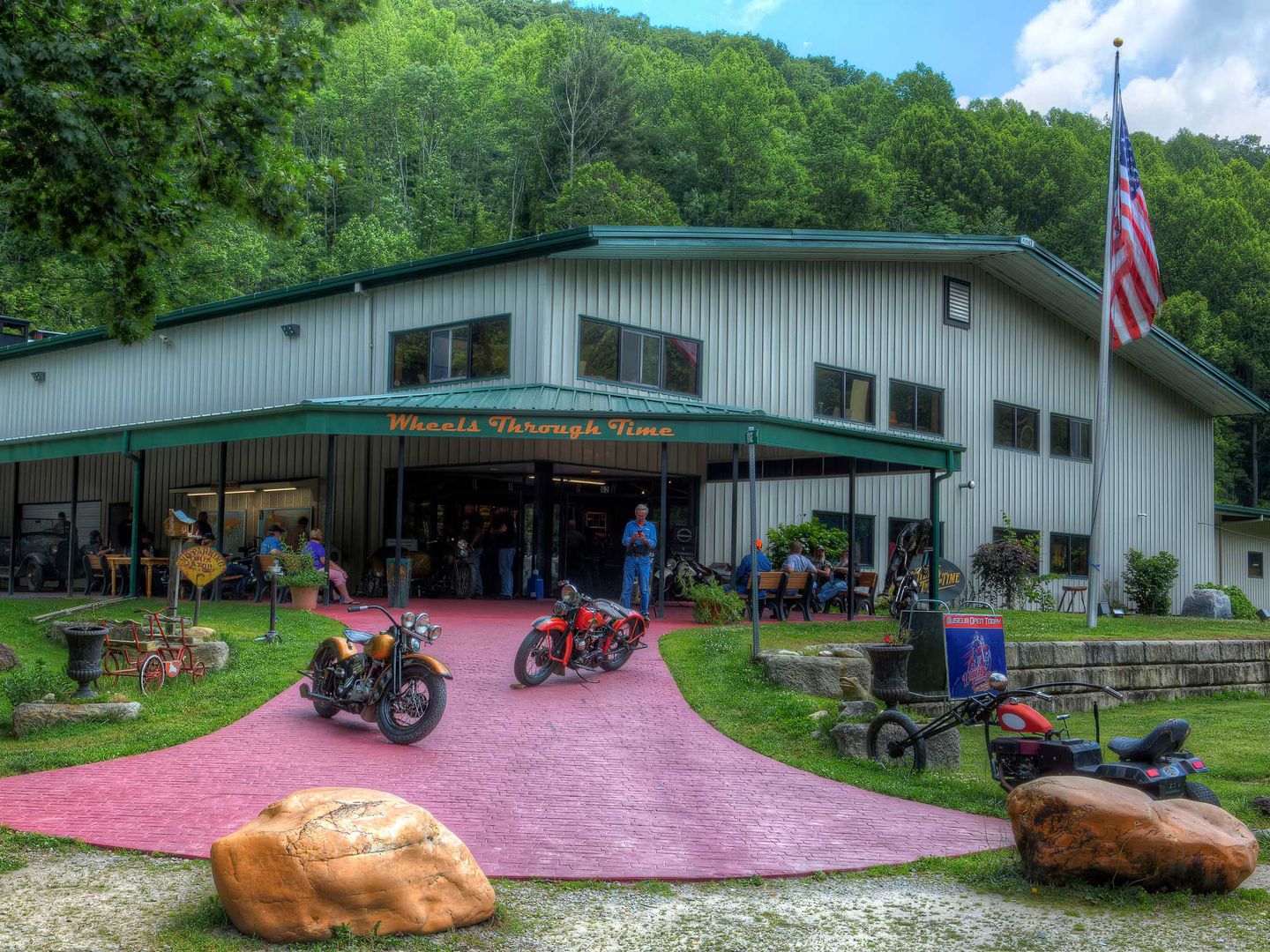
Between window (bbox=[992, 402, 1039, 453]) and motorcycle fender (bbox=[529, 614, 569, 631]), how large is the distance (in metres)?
17.3

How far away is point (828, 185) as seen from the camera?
175ft

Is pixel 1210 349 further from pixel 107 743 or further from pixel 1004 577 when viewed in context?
pixel 107 743

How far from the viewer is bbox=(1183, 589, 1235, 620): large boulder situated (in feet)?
96.7

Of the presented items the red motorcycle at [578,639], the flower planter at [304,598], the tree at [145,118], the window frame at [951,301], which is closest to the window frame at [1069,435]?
the window frame at [951,301]

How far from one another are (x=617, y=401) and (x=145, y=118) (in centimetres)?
897

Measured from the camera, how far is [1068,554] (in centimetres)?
2934

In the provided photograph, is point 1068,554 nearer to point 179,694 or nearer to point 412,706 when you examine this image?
point 412,706

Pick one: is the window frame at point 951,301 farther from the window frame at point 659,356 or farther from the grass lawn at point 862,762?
the grass lawn at point 862,762

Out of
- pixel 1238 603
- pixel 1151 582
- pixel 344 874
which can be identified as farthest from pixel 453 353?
pixel 1238 603

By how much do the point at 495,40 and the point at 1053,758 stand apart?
253 ft

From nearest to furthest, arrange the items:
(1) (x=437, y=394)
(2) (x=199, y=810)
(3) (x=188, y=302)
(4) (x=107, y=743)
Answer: (2) (x=199, y=810)
(4) (x=107, y=743)
(1) (x=437, y=394)
(3) (x=188, y=302)

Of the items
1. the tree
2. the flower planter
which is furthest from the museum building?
the tree

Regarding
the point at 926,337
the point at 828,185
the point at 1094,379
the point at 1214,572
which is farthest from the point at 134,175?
the point at 828,185

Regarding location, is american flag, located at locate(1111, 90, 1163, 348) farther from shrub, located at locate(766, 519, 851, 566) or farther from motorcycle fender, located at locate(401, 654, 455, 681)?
motorcycle fender, located at locate(401, 654, 455, 681)
